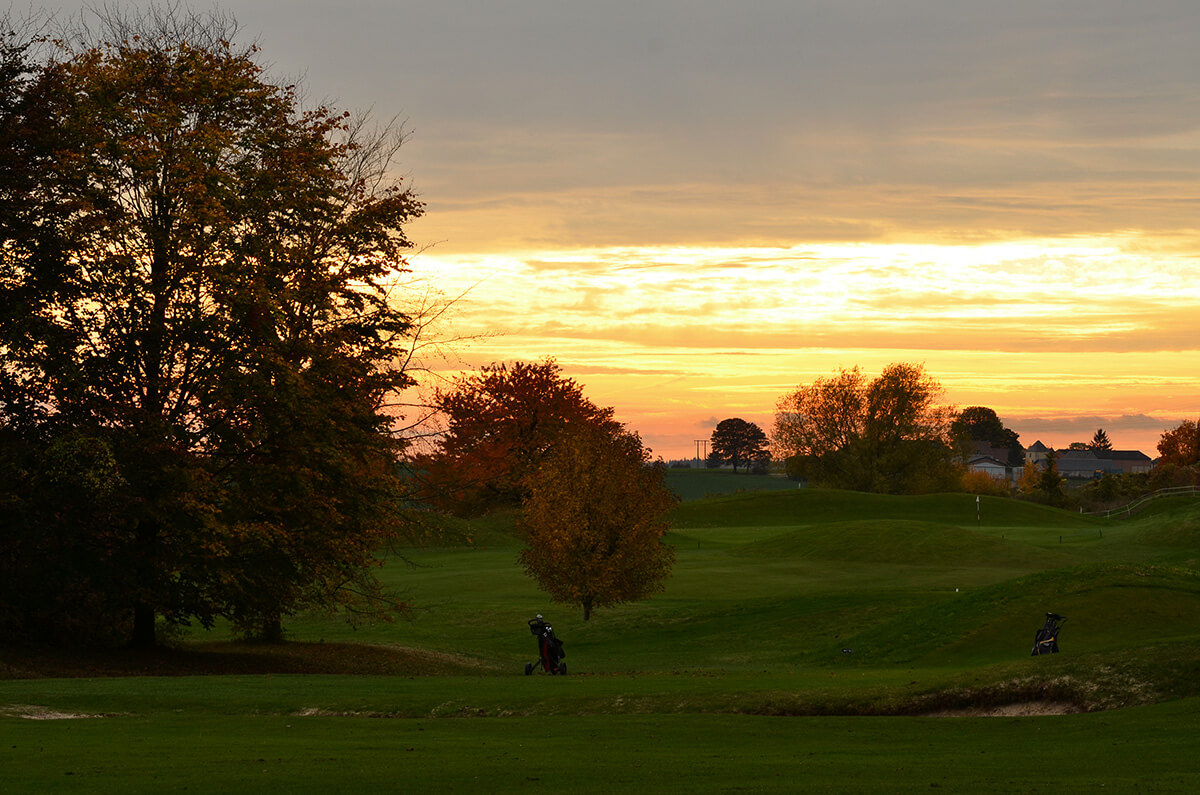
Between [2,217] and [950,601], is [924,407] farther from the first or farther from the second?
[2,217]

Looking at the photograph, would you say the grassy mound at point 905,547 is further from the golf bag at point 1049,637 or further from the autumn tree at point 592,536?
the golf bag at point 1049,637

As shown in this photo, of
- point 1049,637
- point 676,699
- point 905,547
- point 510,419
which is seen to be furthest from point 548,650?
point 510,419

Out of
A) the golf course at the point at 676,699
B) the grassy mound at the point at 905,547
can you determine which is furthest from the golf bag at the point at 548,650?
the grassy mound at the point at 905,547

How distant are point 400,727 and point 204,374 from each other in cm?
1479

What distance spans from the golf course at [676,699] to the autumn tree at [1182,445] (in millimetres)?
96283

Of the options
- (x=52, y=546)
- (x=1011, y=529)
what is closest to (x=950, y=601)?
(x=52, y=546)

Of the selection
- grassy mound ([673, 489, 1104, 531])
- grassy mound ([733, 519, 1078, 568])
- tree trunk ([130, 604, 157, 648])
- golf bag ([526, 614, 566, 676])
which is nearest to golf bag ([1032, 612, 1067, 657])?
golf bag ([526, 614, 566, 676])

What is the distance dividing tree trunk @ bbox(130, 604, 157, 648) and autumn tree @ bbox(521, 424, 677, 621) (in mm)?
14339

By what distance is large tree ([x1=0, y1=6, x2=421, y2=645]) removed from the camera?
1155 inches

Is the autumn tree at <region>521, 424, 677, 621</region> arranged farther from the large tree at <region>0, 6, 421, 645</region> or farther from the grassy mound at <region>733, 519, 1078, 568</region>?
the grassy mound at <region>733, 519, 1078, 568</region>

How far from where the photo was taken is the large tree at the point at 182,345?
2934cm

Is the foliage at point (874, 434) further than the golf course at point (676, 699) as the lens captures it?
Yes

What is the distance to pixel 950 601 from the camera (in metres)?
37.9

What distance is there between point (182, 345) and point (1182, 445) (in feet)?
436
